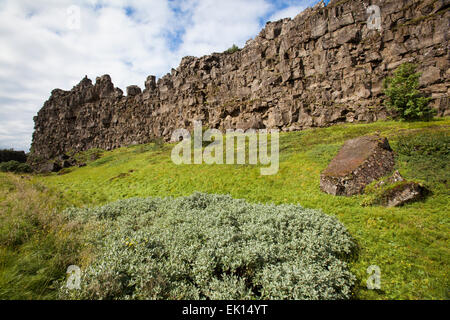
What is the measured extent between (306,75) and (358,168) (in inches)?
1539

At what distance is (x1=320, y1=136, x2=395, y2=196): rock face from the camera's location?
11641mm

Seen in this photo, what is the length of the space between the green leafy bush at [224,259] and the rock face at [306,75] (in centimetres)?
3542

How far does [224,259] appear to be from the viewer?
5590mm

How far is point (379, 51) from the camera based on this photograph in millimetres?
34906

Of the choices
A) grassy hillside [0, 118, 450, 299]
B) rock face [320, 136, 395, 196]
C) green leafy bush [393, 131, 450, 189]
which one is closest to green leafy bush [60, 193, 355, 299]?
grassy hillside [0, 118, 450, 299]

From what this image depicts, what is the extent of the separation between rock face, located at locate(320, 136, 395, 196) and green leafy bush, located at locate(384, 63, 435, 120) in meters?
18.2

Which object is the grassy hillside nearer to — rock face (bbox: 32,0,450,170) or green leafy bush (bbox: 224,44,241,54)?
rock face (bbox: 32,0,450,170)

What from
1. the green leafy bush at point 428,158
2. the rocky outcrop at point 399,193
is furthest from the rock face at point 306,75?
the rocky outcrop at point 399,193

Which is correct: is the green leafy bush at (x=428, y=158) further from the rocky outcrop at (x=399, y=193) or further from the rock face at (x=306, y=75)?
the rock face at (x=306, y=75)

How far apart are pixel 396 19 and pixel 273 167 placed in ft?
135

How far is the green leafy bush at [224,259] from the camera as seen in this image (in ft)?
15.2

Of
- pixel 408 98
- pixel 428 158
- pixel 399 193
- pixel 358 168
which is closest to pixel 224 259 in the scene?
pixel 399 193
